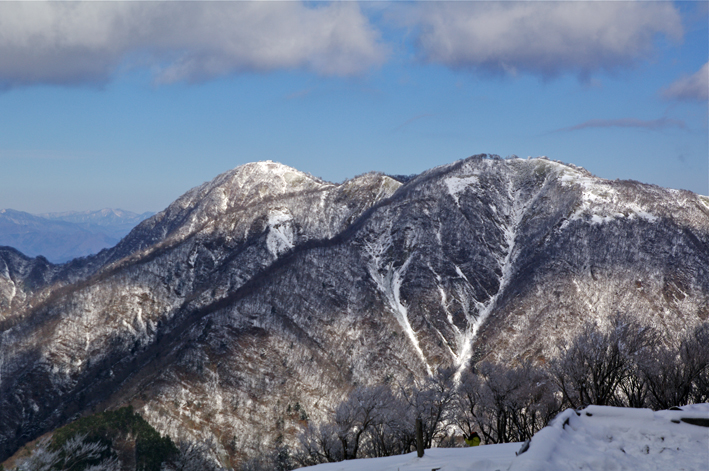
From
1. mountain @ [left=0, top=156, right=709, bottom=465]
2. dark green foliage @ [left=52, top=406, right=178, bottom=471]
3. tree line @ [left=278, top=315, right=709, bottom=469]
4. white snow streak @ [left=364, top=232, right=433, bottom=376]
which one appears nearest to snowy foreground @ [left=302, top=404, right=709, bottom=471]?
tree line @ [left=278, top=315, right=709, bottom=469]

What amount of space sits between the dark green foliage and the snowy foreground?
87957 mm

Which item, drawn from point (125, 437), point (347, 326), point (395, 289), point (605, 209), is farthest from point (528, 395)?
point (605, 209)

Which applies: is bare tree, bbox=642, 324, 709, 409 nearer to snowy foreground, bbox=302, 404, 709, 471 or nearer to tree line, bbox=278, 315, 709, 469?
tree line, bbox=278, 315, 709, 469

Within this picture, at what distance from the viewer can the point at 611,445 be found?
58.5 ft

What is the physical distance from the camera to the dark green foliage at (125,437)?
299 feet

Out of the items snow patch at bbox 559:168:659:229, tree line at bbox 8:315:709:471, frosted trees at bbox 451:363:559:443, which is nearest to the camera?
tree line at bbox 8:315:709:471

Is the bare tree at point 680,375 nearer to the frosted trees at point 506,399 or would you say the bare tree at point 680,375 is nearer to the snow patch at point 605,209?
the frosted trees at point 506,399

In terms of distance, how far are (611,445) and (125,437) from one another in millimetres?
103633

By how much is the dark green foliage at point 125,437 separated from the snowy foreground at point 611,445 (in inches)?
3463

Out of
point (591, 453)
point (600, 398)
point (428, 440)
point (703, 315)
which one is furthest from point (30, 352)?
point (703, 315)

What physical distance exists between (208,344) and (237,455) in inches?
1755

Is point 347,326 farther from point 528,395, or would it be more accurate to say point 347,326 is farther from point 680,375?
point 680,375

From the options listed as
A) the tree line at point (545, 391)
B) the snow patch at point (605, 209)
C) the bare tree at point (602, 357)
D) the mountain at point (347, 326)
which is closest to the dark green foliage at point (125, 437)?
the mountain at point (347, 326)

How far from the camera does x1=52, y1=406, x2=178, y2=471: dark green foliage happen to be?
91.1 m
